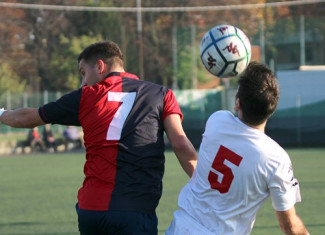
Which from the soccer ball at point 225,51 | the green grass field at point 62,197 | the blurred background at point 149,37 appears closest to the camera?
the soccer ball at point 225,51

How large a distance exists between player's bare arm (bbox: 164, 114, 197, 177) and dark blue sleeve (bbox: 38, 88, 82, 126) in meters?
0.54

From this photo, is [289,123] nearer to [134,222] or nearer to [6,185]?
[6,185]

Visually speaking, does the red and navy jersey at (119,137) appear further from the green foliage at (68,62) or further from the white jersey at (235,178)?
the green foliage at (68,62)

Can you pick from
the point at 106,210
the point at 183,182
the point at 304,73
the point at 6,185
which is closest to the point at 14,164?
the point at 6,185

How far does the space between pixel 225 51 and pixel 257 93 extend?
8.31ft

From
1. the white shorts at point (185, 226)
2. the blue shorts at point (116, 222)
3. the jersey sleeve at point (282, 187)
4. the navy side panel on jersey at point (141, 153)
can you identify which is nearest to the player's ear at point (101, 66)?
the navy side panel on jersey at point (141, 153)

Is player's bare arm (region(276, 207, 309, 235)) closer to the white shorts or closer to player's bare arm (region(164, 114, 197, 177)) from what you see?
the white shorts

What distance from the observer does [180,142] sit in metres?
3.77

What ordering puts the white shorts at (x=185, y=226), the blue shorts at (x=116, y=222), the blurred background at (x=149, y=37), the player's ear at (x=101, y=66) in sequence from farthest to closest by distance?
the blurred background at (x=149, y=37), the player's ear at (x=101, y=66), the blue shorts at (x=116, y=222), the white shorts at (x=185, y=226)

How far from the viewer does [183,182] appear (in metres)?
12.9

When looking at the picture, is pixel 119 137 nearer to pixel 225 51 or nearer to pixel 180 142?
pixel 180 142

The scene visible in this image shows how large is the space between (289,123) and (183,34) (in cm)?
1810

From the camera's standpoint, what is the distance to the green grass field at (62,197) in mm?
7926

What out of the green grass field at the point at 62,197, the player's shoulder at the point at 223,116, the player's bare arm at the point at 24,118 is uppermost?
the player's shoulder at the point at 223,116
